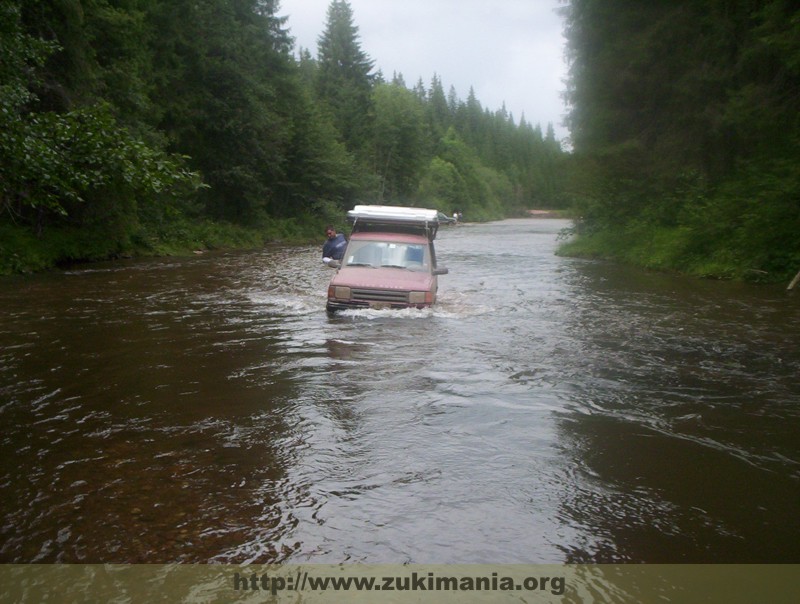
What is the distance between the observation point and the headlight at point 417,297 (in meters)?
13.2

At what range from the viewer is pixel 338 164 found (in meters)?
53.8

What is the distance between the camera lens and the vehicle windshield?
45.9ft

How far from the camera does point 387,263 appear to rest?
13969 millimetres

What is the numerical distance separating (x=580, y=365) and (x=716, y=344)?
285 centimetres

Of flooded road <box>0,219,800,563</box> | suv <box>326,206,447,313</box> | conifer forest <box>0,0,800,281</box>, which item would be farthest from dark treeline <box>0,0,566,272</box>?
suv <box>326,206,447,313</box>

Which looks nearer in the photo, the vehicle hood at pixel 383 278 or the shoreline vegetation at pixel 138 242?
the vehicle hood at pixel 383 278

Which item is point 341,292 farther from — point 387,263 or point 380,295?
point 387,263

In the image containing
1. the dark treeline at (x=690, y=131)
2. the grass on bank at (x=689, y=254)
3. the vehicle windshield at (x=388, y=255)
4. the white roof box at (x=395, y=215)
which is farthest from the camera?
the grass on bank at (x=689, y=254)

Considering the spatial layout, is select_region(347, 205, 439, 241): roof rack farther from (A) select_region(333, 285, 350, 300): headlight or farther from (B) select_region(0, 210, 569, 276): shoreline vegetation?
(B) select_region(0, 210, 569, 276): shoreline vegetation

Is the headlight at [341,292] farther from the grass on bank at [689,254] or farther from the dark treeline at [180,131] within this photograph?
the grass on bank at [689,254]

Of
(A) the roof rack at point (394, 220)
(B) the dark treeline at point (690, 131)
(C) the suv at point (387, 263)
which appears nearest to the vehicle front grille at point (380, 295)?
(C) the suv at point (387, 263)

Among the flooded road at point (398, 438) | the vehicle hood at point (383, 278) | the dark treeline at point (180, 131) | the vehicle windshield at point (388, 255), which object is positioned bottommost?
the flooded road at point (398, 438)

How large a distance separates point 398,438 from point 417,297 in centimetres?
684

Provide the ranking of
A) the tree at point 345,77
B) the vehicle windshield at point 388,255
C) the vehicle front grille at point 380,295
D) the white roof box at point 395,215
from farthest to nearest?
the tree at point 345,77
the white roof box at point 395,215
the vehicle windshield at point 388,255
the vehicle front grille at point 380,295
